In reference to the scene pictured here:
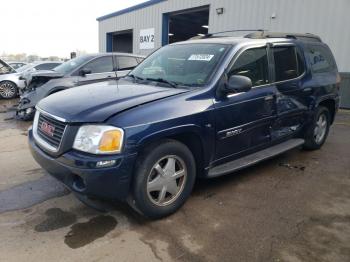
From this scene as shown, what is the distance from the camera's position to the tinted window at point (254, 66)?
13.2 ft

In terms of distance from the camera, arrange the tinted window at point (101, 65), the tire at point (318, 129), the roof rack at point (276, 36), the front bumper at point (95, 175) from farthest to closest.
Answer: the tinted window at point (101, 65) < the tire at point (318, 129) < the roof rack at point (276, 36) < the front bumper at point (95, 175)

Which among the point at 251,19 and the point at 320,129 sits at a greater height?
the point at 251,19

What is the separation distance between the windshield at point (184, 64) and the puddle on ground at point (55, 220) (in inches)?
74.0

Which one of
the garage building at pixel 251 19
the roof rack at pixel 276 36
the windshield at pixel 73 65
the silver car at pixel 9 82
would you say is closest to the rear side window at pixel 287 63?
the roof rack at pixel 276 36

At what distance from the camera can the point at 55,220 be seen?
3393 mm

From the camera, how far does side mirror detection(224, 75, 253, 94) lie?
3.63 m

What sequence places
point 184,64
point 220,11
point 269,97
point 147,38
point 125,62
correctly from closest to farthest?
point 184,64 → point 269,97 → point 125,62 → point 220,11 → point 147,38

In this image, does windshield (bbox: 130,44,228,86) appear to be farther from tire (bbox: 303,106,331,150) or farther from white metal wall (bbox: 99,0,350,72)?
white metal wall (bbox: 99,0,350,72)

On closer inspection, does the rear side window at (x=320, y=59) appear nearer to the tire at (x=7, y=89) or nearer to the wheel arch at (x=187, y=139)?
the wheel arch at (x=187, y=139)

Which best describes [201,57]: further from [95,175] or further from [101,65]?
[101,65]

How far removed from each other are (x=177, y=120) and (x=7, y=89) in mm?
11472

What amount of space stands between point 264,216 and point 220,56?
72.8 inches

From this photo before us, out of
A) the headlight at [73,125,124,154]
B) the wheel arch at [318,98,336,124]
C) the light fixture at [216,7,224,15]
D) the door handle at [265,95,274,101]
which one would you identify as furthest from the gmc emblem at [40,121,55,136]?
the light fixture at [216,7,224,15]

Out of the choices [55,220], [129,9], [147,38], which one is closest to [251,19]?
[147,38]
